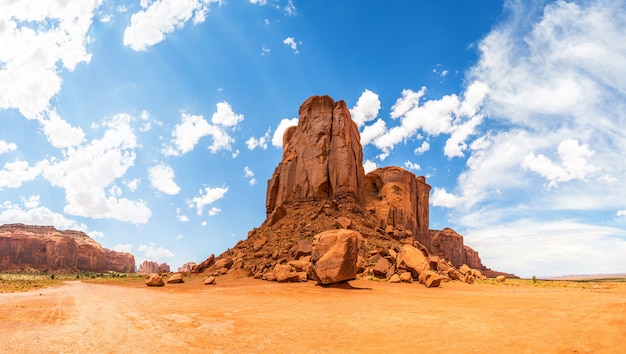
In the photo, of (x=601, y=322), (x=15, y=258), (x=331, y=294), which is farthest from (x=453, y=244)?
(x=15, y=258)

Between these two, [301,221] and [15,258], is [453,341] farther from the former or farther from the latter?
[15,258]

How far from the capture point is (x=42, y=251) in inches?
4161

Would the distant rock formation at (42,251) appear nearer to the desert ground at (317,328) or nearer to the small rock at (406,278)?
the desert ground at (317,328)

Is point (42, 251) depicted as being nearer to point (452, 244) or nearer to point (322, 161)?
point (322, 161)

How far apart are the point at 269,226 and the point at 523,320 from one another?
35981 mm

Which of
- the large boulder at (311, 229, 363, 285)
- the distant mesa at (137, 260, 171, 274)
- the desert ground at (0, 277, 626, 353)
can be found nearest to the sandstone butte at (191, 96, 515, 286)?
the large boulder at (311, 229, 363, 285)

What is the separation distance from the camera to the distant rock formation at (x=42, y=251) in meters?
103

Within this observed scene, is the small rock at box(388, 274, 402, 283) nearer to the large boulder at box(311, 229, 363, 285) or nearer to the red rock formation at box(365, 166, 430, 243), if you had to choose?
the large boulder at box(311, 229, 363, 285)

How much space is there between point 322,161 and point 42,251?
10594 centimetres

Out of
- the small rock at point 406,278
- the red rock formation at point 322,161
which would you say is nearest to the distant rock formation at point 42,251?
the red rock formation at point 322,161

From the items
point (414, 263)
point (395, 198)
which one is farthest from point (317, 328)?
point (395, 198)

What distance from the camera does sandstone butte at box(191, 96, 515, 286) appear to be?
102ft

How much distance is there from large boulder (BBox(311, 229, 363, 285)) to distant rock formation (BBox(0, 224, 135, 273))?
111766 millimetres

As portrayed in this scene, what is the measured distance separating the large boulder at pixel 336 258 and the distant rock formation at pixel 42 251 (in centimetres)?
11177
